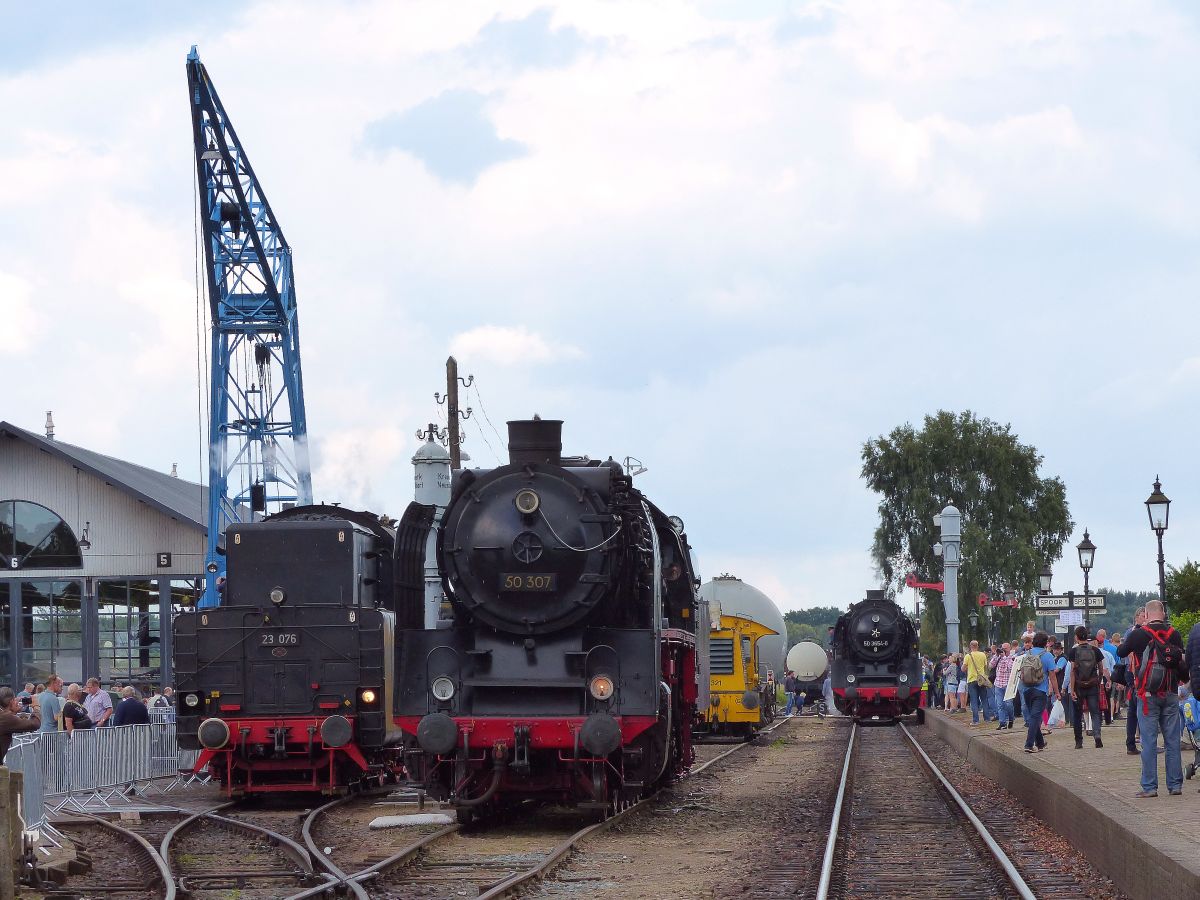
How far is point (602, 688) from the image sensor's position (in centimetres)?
1373

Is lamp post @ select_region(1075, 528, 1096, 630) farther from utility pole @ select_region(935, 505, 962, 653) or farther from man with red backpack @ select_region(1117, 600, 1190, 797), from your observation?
man with red backpack @ select_region(1117, 600, 1190, 797)

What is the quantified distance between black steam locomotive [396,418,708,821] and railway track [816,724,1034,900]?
209 cm

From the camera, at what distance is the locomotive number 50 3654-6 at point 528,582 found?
45.5 feet

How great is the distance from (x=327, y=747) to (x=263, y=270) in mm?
26721

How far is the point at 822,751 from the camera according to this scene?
2797cm

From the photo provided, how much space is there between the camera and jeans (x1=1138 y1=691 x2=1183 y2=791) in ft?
40.4

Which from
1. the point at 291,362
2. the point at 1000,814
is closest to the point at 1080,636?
the point at 1000,814

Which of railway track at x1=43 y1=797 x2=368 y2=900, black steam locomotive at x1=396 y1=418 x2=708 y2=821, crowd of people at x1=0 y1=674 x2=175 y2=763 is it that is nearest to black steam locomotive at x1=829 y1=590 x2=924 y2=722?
crowd of people at x1=0 y1=674 x2=175 y2=763

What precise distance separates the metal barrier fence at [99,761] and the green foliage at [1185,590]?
35963mm

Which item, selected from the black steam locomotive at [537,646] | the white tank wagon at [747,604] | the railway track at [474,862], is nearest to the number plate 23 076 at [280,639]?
the black steam locomotive at [537,646]

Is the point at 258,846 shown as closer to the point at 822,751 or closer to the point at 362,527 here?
the point at 362,527

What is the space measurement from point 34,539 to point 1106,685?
90.8ft

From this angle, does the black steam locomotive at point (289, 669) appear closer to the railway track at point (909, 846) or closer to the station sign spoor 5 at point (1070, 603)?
the railway track at point (909, 846)

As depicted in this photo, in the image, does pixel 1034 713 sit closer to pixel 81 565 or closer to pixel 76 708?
pixel 76 708
